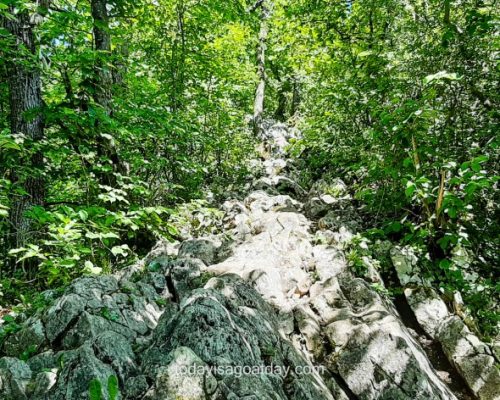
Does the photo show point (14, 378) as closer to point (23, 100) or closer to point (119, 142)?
point (23, 100)

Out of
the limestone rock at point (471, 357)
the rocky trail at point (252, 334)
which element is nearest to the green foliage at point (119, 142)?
the rocky trail at point (252, 334)

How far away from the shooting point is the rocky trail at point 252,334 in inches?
102

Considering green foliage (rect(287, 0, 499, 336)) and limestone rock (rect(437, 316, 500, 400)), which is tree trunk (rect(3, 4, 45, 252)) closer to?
green foliage (rect(287, 0, 499, 336))

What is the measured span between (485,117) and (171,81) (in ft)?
26.3

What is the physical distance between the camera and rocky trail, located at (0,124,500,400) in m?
2.59

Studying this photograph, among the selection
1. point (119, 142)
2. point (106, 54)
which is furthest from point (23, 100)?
point (119, 142)

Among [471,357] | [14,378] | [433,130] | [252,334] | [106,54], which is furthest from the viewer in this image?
[433,130]

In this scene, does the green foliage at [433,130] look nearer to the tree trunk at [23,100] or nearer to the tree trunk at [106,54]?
the tree trunk at [106,54]

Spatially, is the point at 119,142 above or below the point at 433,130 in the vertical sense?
below

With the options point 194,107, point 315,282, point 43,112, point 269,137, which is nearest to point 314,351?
point 315,282

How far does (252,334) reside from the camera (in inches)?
124

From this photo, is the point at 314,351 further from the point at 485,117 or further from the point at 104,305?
the point at 485,117

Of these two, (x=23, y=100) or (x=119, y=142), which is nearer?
(x=23, y=100)

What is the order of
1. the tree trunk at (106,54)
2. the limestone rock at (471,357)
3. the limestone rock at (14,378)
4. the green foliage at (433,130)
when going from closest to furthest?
the limestone rock at (14,378)
the limestone rock at (471,357)
the green foliage at (433,130)
the tree trunk at (106,54)
